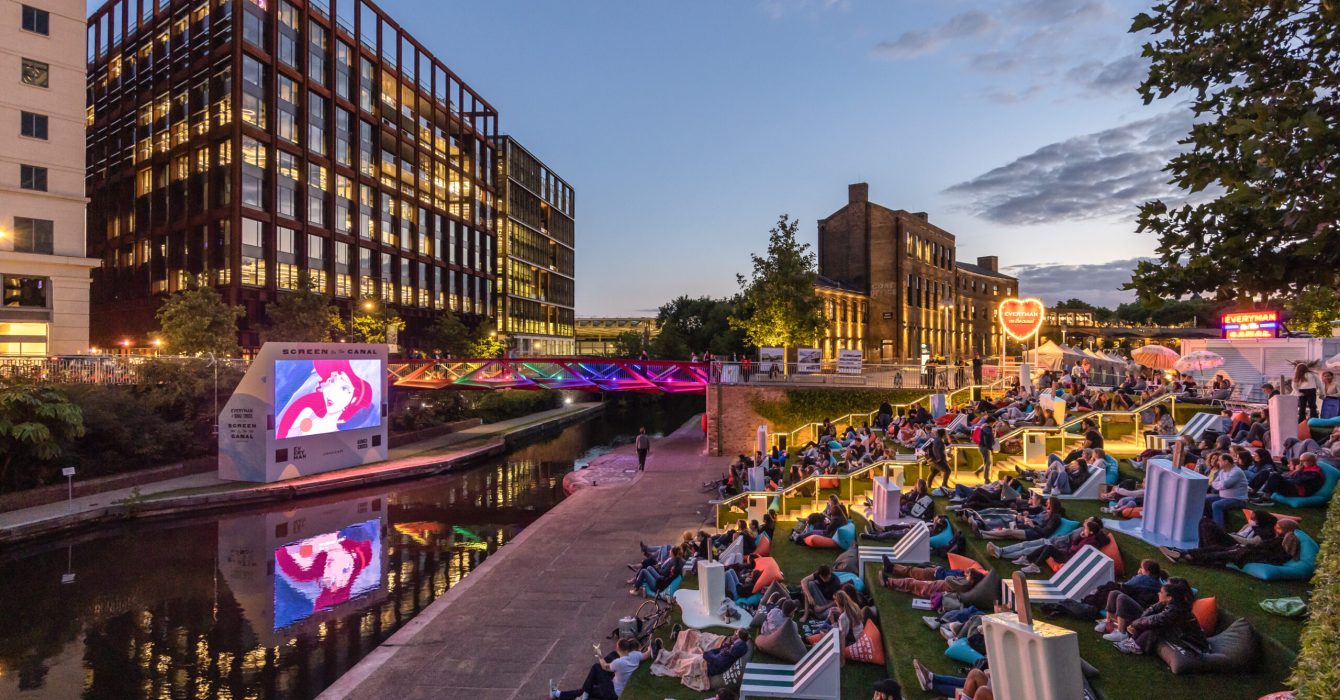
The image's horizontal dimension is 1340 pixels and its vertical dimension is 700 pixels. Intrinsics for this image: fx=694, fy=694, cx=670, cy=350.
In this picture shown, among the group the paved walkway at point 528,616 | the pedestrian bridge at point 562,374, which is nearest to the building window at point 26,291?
the pedestrian bridge at point 562,374

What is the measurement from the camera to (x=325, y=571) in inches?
706

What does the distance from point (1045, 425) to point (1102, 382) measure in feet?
49.4

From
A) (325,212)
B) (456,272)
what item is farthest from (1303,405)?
(456,272)

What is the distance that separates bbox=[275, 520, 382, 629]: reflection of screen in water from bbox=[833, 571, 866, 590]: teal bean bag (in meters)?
11.2

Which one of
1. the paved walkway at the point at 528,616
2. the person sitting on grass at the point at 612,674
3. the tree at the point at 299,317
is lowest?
the paved walkway at the point at 528,616

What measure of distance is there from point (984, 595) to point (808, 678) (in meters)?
2.71

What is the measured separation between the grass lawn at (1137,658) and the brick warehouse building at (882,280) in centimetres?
4503

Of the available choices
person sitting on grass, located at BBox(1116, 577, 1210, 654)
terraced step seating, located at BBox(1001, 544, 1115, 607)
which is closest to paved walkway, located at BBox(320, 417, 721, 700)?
terraced step seating, located at BBox(1001, 544, 1115, 607)

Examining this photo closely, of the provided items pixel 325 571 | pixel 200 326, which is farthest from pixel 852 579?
pixel 200 326

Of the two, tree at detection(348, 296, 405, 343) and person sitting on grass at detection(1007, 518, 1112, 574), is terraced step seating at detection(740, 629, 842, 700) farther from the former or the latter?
tree at detection(348, 296, 405, 343)

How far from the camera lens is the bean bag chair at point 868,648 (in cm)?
855

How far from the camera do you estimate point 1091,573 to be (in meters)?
8.55

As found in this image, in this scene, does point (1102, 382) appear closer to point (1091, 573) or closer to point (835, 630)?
point (1091, 573)

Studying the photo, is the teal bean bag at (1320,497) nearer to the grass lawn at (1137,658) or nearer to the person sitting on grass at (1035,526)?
the grass lawn at (1137,658)
